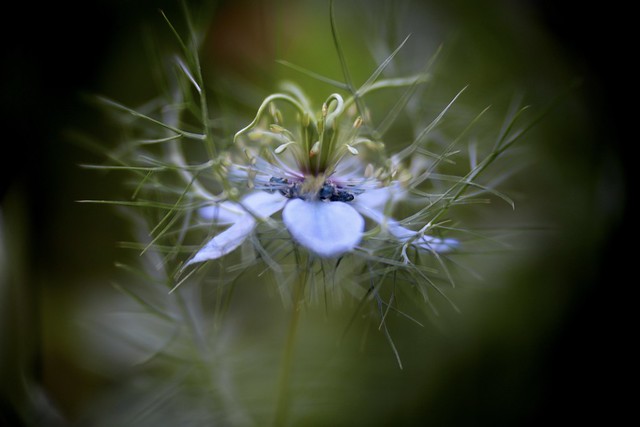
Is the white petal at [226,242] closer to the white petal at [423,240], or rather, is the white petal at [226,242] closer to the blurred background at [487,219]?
the white petal at [423,240]

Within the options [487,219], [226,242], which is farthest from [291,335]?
[487,219]

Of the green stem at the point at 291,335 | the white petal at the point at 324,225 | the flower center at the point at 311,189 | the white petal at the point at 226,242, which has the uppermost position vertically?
the flower center at the point at 311,189

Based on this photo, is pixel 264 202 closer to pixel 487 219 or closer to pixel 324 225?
pixel 324 225

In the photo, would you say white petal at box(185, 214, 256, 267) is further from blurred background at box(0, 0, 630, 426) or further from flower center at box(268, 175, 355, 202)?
blurred background at box(0, 0, 630, 426)

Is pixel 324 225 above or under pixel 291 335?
above

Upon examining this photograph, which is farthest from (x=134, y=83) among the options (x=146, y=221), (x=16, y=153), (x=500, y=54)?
(x=500, y=54)

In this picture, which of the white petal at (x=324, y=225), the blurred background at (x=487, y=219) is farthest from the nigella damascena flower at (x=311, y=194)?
the blurred background at (x=487, y=219)
